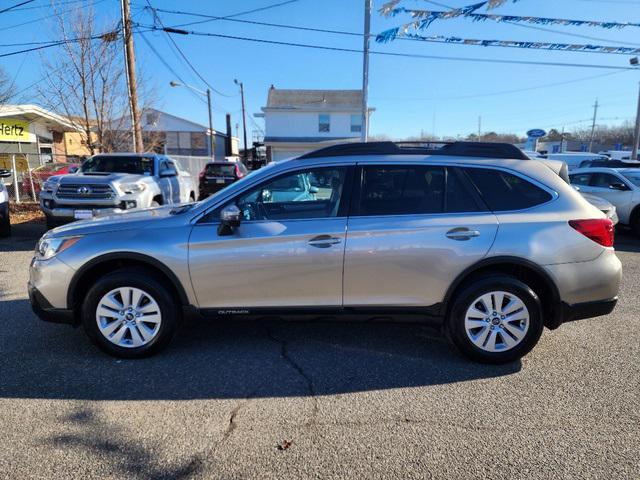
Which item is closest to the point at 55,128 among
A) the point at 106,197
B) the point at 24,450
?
the point at 106,197

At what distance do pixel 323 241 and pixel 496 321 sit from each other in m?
1.57

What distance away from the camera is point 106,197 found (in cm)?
813

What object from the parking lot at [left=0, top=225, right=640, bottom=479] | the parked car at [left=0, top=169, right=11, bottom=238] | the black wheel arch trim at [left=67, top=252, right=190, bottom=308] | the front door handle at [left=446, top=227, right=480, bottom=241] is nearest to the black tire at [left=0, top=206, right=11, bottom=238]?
the parked car at [left=0, top=169, right=11, bottom=238]

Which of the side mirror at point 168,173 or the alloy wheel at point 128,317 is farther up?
the side mirror at point 168,173

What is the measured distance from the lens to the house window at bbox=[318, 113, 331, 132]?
112ft

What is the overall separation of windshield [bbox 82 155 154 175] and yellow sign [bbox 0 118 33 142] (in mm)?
8488

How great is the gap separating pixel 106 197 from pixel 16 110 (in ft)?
44.9

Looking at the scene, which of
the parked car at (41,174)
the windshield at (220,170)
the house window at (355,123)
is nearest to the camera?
the parked car at (41,174)

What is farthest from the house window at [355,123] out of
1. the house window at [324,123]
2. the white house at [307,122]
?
the house window at [324,123]

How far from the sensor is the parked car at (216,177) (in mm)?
15461

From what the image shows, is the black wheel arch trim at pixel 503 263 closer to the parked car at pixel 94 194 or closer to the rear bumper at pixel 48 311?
the rear bumper at pixel 48 311

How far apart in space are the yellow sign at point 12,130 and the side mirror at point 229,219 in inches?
634

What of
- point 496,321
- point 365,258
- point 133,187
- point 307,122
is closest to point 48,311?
point 365,258

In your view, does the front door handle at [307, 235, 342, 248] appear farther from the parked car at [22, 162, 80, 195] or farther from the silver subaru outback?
the parked car at [22, 162, 80, 195]
